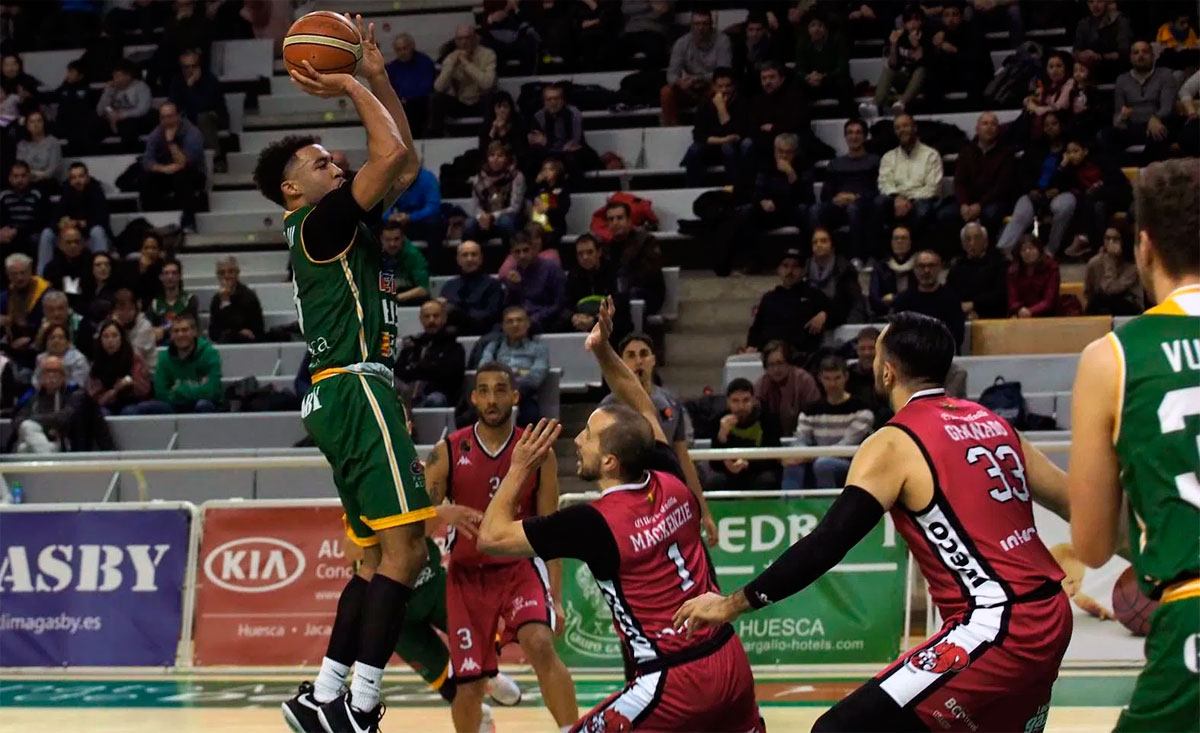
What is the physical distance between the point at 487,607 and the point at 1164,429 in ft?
13.8

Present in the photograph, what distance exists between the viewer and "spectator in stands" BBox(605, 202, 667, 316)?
13.0 m

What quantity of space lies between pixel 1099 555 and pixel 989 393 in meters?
7.77

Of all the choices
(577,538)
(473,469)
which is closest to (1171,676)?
(577,538)

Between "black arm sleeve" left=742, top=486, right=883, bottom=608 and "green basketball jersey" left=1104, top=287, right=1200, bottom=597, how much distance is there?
0.94 m

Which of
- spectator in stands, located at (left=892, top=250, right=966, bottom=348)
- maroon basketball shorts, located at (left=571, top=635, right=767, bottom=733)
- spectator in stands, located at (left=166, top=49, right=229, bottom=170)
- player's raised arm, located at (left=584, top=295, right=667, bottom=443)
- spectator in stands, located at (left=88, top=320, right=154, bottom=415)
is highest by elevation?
spectator in stands, located at (left=166, top=49, right=229, bottom=170)

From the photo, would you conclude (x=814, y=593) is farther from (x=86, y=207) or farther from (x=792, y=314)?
(x=86, y=207)

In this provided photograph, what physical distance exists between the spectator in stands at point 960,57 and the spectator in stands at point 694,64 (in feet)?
6.73

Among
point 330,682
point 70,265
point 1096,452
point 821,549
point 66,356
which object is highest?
point 1096,452

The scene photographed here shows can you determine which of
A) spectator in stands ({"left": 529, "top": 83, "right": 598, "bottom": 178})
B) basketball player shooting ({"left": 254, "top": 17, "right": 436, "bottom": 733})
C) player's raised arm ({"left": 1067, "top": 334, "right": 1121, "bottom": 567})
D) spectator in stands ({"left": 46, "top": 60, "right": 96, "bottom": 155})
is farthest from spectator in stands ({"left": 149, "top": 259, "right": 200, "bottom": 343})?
player's raised arm ({"left": 1067, "top": 334, "right": 1121, "bottom": 567})

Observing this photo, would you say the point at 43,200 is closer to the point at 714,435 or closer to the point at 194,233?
the point at 194,233

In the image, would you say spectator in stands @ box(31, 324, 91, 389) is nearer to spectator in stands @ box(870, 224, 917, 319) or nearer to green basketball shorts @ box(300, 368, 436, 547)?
spectator in stands @ box(870, 224, 917, 319)

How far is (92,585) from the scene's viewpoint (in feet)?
31.8

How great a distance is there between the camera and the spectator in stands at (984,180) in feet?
42.3

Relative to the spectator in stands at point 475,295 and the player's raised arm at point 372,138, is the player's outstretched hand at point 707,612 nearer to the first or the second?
the player's raised arm at point 372,138
